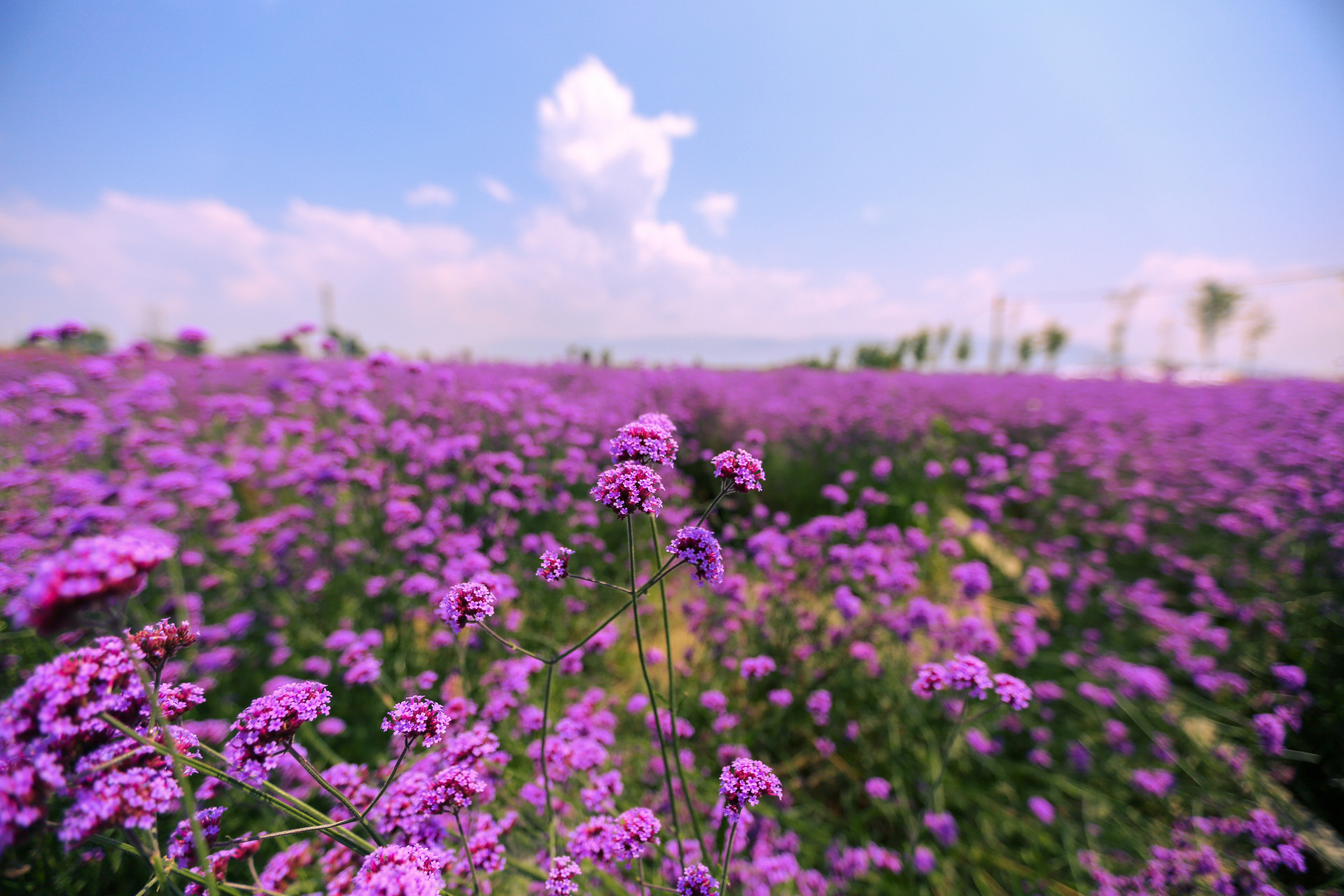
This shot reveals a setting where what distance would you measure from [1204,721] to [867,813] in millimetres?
3071

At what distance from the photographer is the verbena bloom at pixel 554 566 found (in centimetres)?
116

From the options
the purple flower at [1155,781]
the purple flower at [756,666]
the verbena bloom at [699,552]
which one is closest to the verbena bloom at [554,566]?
the verbena bloom at [699,552]

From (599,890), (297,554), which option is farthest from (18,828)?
(297,554)

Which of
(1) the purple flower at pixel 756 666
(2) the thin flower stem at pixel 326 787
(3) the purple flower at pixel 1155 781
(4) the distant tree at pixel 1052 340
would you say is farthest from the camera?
(4) the distant tree at pixel 1052 340

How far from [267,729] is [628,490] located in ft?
3.02

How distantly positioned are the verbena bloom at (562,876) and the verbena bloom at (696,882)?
25 centimetres

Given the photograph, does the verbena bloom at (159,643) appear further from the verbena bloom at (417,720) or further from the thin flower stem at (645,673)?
the thin flower stem at (645,673)

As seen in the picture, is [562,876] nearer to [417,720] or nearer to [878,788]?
[417,720]

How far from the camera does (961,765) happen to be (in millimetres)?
2951

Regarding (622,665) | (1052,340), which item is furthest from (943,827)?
(1052,340)

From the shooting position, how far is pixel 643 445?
4.05ft

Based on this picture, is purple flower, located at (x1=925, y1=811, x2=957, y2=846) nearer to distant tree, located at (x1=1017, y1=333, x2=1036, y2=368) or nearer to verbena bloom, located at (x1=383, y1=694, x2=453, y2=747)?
verbena bloom, located at (x1=383, y1=694, x2=453, y2=747)

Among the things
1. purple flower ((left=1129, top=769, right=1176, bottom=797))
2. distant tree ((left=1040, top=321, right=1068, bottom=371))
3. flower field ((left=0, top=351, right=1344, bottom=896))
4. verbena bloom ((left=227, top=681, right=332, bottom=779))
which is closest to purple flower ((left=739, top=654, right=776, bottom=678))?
flower field ((left=0, top=351, right=1344, bottom=896))

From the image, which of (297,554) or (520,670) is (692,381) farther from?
(520,670)
